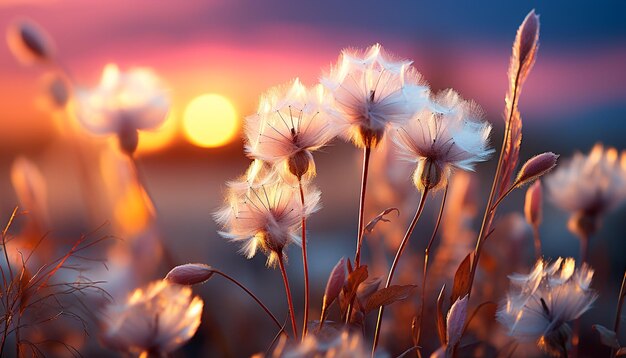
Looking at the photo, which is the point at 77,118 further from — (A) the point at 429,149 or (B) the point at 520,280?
(B) the point at 520,280

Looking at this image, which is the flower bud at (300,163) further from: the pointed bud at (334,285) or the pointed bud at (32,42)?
the pointed bud at (32,42)

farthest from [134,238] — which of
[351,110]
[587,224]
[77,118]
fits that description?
[587,224]

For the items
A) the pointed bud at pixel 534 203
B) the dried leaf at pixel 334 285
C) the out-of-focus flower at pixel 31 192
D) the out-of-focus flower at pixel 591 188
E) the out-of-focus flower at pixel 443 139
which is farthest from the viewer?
the out-of-focus flower at pixel 31 192

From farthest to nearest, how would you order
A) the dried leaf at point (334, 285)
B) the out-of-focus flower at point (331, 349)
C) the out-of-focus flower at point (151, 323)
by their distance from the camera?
the dried leaf at point (334, 285)
the out-of-focus flower at point (151, 323)
the out-of-focus flower at point (331, 349)

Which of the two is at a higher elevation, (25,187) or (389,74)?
(389,74)

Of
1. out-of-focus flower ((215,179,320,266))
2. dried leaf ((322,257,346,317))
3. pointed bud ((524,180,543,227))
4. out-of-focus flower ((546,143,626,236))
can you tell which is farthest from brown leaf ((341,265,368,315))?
out-of-focus flower ((546,143,626,236))

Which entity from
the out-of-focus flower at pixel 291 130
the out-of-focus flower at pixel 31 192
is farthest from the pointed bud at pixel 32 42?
the out-of-focus flower at pixel 291 130

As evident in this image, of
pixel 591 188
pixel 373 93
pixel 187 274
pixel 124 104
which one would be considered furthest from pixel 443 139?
pixel 124 104

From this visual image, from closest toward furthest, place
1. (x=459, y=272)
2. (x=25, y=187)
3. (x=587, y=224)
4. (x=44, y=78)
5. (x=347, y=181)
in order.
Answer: (x=459, y=272) < (x=587, y=224) < (x=25, y=187) < (x=44, y=78) < (x=347, y=181)
